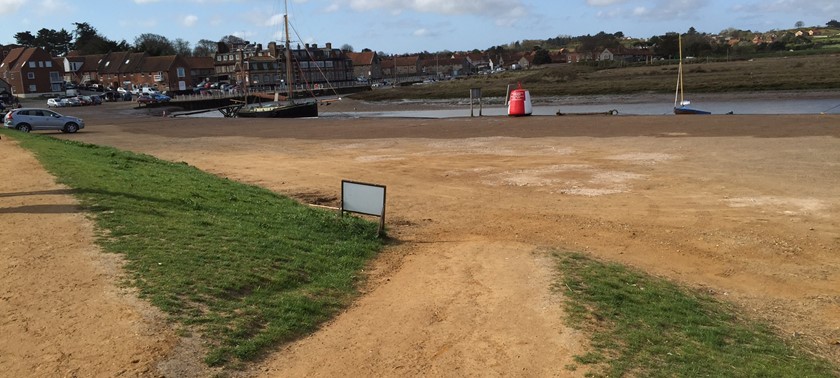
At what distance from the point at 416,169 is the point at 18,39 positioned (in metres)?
158

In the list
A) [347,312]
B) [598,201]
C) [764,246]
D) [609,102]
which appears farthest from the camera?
[609,102]

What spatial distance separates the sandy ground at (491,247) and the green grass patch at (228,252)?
0.28m

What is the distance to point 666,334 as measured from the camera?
6.85 metres

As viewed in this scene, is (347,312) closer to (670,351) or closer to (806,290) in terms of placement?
(670,351)

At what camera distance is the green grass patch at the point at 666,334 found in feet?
19.7

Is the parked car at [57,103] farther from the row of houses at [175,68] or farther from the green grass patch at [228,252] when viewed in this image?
the green grass patch at [228,252]

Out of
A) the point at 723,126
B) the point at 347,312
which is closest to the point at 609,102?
the point at 723,126

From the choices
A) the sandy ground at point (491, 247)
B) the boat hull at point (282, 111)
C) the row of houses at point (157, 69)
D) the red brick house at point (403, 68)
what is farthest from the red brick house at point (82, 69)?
the sandy ground at point (491, 247)

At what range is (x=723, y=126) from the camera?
28.7 m

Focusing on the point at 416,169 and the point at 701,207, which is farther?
the point at 416,169

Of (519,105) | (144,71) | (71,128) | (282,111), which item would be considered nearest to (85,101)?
(282,111)

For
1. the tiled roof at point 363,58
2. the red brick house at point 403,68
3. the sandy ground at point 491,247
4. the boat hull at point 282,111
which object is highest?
the tiled roof at point 363,58

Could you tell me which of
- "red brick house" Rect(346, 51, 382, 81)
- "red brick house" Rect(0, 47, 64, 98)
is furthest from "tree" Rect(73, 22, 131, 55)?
"red brick house" Rect(346, 51, 382, 81)

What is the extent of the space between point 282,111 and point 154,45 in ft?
343
